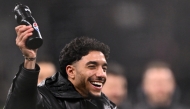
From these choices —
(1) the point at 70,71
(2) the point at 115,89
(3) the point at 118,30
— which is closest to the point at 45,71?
(2) the point at 115,89

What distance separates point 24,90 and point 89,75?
64 centimetres

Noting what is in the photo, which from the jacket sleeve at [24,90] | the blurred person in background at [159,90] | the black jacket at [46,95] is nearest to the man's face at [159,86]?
the blurred person in background at [159,90]

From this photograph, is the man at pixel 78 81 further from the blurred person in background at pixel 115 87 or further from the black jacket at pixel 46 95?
the blurred person in background at pixel 115 87

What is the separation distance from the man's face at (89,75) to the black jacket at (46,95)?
0.19 ft

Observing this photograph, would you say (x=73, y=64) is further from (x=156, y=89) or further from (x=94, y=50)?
(x=156, y=89)

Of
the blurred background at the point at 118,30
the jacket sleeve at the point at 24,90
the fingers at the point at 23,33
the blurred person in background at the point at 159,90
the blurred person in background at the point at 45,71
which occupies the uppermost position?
the blurred background at the point at 118,30

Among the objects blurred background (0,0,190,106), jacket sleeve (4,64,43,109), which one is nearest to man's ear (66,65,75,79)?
jacket sleeve (4,64,43,109)

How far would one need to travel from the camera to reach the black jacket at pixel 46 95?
108 inches

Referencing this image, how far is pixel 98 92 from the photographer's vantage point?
3.29m

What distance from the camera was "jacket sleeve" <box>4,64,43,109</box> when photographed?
8.95 ft

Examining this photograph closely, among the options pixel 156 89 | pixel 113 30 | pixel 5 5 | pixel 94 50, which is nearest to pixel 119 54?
pixel 113 30

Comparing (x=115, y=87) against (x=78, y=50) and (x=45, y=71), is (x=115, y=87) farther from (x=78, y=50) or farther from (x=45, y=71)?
(x=78, y=50)

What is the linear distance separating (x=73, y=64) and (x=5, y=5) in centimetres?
246

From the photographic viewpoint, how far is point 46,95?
10.1ft
